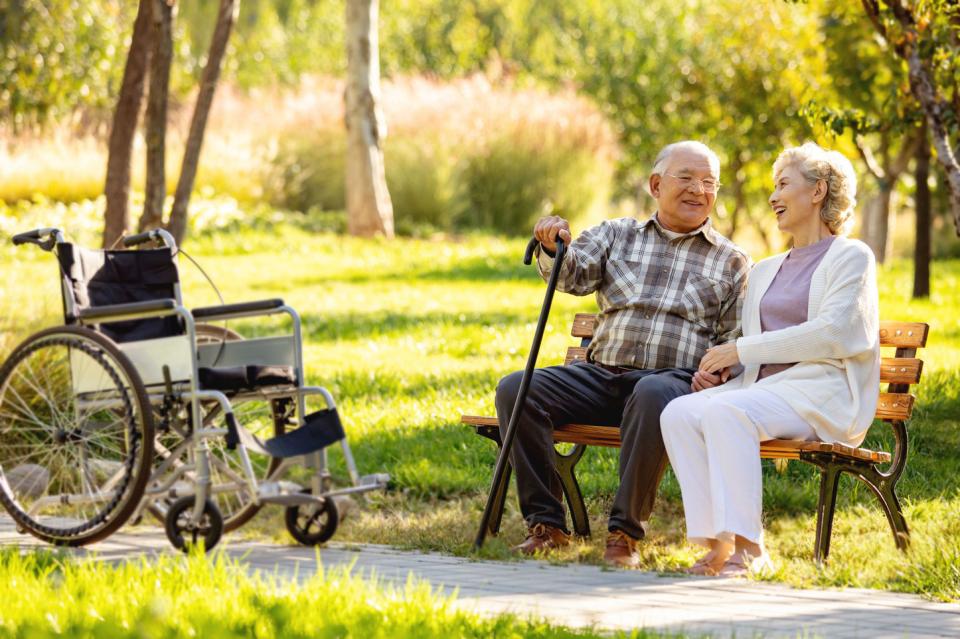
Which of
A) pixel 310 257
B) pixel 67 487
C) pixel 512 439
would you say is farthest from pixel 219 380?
pixel 310 257

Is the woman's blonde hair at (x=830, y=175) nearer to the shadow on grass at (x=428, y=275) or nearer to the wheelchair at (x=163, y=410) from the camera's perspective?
the wheelchair at (x=163, y=410)

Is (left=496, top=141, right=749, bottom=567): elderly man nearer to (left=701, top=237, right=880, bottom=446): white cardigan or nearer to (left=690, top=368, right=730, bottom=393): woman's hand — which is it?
(left=690, top=368, right=730, bottom=393): woman's hand

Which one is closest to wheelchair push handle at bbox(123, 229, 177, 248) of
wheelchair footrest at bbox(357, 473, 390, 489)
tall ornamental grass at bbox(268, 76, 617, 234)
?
wheelchair footrest at bbox(357, 473, 390, 489)

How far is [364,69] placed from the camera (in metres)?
16.3

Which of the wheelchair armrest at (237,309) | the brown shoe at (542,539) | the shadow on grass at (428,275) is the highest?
the wheelchair armrest at (237,309)

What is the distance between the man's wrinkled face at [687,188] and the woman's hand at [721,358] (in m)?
0.55

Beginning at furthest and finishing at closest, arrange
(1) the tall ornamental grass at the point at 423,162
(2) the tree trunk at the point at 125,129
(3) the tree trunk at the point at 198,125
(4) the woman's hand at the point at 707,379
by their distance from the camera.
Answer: (1) the tall ornamental grass at the point at 423,162 → (3) the tree trunk at the point at 198,125 → (2) the tree trunk at the point at 125,129 → (4) the woman's hand at the point at 707,379

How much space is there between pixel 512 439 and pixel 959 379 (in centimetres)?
344

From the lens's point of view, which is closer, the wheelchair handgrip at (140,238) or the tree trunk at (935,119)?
the wheelchair handgrip at (140,238)

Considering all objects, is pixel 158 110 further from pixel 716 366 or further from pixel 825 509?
pixel 825 509

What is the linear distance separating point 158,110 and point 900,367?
4.98 m

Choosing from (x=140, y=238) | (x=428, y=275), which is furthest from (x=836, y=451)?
(x=428, y=275)

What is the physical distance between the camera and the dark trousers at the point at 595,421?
15.8 ft

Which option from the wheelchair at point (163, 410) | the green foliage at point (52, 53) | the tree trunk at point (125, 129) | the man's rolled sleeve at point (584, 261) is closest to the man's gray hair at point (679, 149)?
the man's rolled sleeve at point (584, 261)
